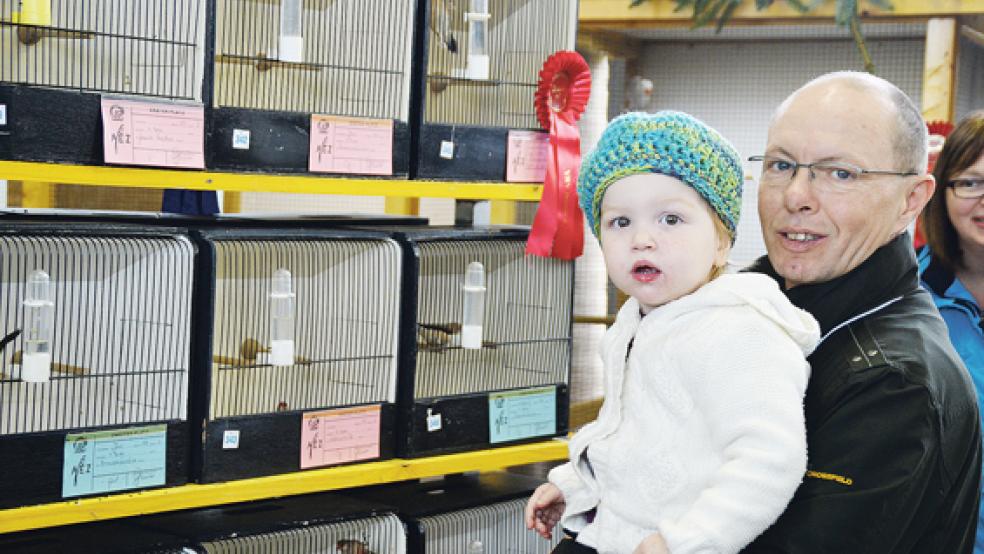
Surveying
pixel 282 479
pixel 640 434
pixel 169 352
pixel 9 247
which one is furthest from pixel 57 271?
pixel 640 434

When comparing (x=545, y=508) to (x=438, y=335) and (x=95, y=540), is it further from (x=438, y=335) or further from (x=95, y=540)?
(x=95, y=540)

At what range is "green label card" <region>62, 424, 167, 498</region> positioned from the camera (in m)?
1.87

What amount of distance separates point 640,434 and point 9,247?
1.01 metres

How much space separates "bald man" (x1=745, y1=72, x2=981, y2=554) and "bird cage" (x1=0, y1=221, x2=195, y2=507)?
981mm

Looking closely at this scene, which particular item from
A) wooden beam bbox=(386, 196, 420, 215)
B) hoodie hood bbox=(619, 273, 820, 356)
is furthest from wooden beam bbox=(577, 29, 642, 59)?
hoodie hood bbox=(619, 273, 820, 356)

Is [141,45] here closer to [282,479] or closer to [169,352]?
[169,352]

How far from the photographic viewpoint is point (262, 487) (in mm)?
2062

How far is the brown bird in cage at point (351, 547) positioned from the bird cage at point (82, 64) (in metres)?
0.83

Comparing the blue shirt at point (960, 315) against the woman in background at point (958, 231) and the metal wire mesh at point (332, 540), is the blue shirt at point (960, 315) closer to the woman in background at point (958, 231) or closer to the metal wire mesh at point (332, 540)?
the woman in background at point (958, 231)

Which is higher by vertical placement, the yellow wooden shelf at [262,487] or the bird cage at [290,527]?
the yellow wooden shelf at [262,487]

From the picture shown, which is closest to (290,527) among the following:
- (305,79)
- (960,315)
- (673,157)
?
(305,79)

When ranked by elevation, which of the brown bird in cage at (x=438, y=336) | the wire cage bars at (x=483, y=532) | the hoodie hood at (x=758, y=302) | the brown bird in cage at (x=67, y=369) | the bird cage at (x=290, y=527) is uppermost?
the hoodie hood at (x=758, y=302)

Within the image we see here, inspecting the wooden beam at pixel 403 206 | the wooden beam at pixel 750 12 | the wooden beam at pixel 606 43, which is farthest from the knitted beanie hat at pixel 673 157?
the wooden beam at pixel 606 43

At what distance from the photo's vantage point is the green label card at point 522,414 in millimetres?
2379
